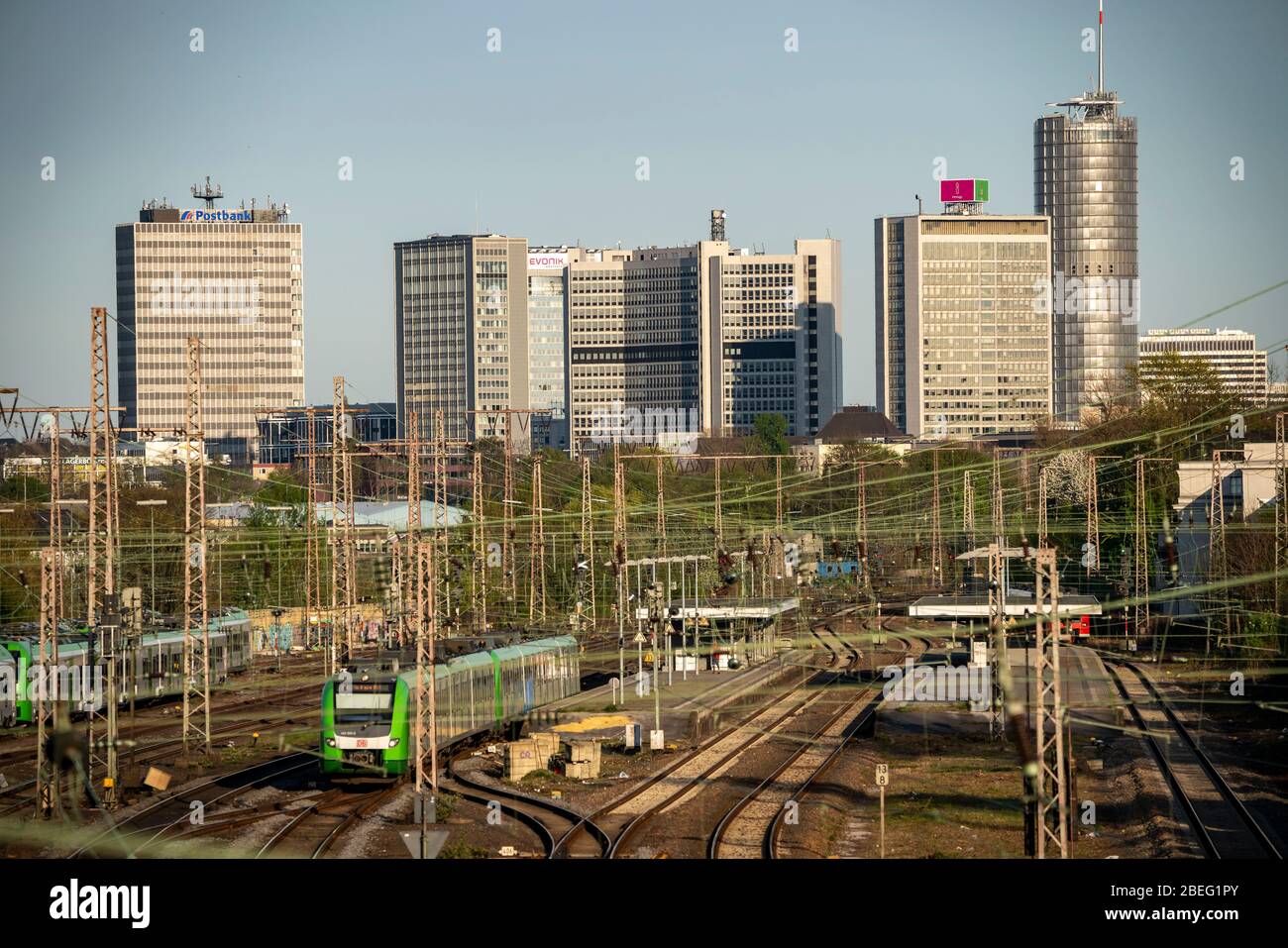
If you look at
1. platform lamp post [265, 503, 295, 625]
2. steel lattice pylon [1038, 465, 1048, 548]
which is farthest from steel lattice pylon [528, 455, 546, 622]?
steel lattice pylon [1038, 465, 1048, 548]

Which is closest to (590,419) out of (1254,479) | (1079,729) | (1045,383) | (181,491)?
(1045,383)

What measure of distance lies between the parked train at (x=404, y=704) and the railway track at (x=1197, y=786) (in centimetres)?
1014

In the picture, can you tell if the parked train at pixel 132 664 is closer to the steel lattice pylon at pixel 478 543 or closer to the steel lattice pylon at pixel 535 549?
the steel lattice pylon at pixel 478 543

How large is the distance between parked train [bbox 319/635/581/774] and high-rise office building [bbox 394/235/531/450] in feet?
481

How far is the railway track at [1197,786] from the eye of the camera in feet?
53.9

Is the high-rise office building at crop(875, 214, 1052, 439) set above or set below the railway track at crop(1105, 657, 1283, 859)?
above

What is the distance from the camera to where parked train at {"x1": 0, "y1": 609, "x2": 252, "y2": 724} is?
26203mm

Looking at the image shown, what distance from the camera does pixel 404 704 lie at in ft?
65.3

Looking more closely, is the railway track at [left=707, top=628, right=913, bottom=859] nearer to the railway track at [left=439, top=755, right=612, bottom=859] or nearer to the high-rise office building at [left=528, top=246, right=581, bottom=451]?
the railway track at [left=439, top=755, right=612, bottom=859]

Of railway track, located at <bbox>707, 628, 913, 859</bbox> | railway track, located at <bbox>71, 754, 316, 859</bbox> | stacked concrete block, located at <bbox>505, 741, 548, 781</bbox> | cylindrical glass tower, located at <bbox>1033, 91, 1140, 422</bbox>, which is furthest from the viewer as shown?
cylindrical glass tower, located at <bbox>1033, 91, 1140, 422</bbox>

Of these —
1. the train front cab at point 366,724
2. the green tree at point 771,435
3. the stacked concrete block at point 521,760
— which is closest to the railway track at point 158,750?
the train front cab at point 366,724

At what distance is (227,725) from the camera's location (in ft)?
92.0

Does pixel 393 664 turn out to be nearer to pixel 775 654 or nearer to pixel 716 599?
pixel 775 654

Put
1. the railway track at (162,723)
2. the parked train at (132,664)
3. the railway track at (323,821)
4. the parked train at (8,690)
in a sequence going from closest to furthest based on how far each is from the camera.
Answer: the railway track at (323,821) → the railway track at (162,723) → the parked train at (132,664) → the parked train at (8,690)
